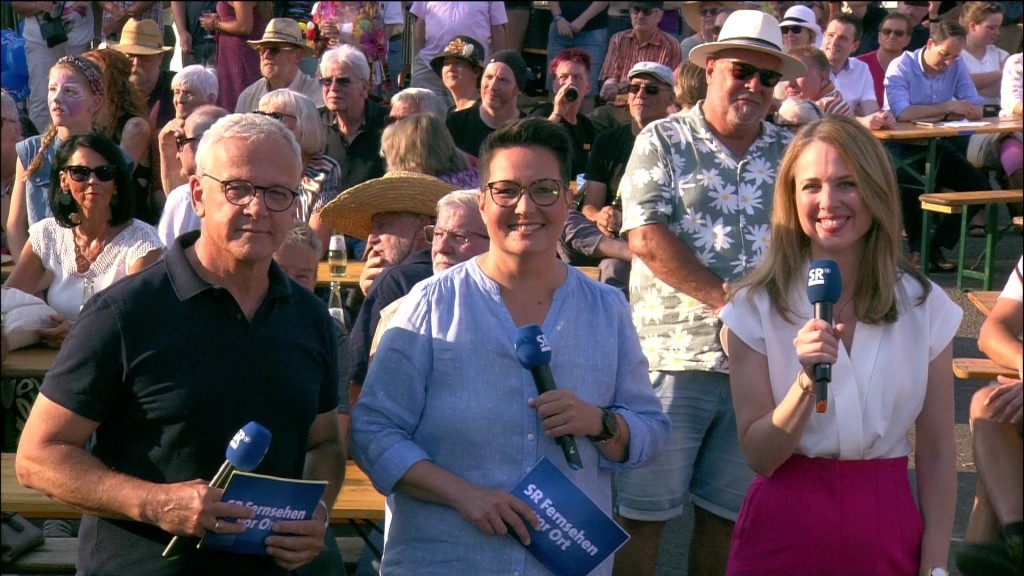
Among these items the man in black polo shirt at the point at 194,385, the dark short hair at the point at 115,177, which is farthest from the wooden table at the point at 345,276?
the man in black polo shirt at the point at 194,385

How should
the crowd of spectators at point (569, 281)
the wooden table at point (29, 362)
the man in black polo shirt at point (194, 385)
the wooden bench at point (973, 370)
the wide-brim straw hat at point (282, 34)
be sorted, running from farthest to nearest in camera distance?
the wide-brim straw hat at point (282, 34), the wooden table at point (29, 362), the wooden bench at point (973, 370), the crowd of spectators at point (569, 281), the man in black polo shirt at point (194, 385)

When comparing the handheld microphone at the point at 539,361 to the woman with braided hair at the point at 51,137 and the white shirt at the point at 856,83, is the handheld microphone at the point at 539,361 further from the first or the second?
the white shirt at the point at 856,83

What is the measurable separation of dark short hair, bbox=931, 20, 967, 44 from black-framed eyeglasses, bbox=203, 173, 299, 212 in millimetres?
9935

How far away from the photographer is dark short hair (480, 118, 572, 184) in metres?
3.43

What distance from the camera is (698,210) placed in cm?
455

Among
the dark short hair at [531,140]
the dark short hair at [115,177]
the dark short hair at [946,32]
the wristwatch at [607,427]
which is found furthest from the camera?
the dark short hair at [946,32]

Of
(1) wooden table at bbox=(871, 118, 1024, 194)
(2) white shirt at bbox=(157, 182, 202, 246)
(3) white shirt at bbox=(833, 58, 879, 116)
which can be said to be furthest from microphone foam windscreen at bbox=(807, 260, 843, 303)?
(3) white shirt at bbox=(833, 58, 879, 116)

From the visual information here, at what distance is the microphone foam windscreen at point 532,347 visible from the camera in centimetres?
319

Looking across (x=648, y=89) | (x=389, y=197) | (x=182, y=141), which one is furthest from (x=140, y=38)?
(x=389, y=197)

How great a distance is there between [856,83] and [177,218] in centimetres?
691

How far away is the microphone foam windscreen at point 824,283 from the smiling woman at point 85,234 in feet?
11.1

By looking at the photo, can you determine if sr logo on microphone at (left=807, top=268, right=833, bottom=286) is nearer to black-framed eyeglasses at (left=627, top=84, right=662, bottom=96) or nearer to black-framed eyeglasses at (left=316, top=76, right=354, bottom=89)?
black-framed eyeglasses at (left=627, top=84, right=662, bottom=96)

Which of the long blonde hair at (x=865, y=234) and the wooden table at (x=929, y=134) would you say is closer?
the long blonde hair at (x=865, y=234)

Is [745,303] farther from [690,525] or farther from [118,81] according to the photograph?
[118,81]
